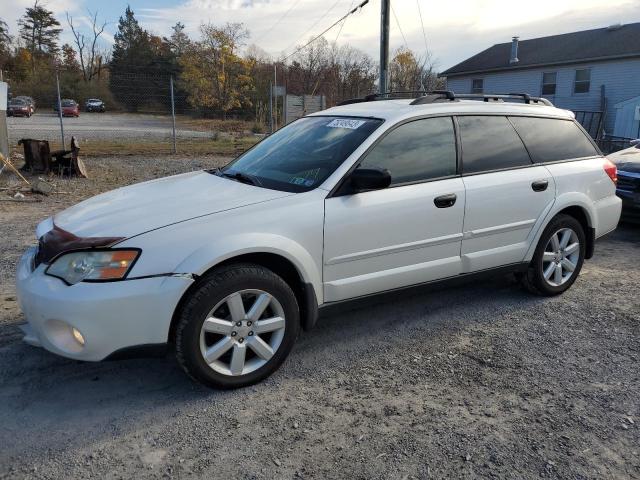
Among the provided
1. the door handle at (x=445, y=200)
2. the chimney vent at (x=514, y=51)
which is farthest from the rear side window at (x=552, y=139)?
the chimney vent at (x=514, y=51)

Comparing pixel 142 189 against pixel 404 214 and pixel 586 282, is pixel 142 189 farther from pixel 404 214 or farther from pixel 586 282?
pixel 586 282

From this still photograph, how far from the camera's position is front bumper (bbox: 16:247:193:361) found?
107 inches

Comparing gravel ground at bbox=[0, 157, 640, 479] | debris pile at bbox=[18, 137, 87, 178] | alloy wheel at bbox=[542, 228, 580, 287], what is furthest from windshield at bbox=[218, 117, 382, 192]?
debris pile at bbox=[18, 137, 87, 178]

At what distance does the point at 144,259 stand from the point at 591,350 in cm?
310

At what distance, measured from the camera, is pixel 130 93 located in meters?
24.1

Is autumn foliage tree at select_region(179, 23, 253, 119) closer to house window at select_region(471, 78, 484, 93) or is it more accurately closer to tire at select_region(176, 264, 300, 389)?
house window at select_region(471, 78, 484, 93)

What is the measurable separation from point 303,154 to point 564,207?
2347 millimetres

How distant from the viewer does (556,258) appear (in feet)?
15.3

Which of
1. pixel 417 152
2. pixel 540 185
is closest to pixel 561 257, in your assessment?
pixel 540 185

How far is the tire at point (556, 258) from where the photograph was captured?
452 cm

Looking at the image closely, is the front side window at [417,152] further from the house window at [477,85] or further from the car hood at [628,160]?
the house window at [477,85]

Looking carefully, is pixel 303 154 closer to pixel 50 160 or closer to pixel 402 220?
pixel 402 220

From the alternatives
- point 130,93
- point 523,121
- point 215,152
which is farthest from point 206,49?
point 523,121

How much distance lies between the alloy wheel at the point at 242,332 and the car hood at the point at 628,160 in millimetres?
6303
